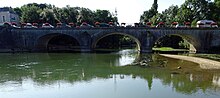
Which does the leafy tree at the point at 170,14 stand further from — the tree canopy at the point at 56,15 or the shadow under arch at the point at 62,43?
the shadow under arch at the point at 62,43

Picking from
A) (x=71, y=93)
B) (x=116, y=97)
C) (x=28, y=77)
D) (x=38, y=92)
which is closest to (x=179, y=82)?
(x=116, y=97)

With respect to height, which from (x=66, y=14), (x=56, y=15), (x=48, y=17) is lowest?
(x=48, y=17)

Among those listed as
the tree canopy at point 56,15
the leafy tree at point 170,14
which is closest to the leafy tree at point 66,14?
the tree canopy at point 56,15

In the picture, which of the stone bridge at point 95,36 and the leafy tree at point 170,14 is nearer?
the stone bridge at point 95,36

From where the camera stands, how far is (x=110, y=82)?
2528 cm

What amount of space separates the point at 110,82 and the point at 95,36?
89.8ft

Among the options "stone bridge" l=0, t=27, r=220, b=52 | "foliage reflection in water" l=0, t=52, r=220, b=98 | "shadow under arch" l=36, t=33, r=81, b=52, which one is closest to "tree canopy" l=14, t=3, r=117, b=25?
"shadow under arch" l=36, t=33, r=81, b=52

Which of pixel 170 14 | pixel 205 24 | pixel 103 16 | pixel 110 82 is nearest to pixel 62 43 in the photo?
pixel 103 16

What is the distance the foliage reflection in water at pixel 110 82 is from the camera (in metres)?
20.8

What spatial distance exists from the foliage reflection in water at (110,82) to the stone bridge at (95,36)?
16914 millimetres

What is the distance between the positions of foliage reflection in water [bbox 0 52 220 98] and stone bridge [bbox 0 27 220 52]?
16.9m

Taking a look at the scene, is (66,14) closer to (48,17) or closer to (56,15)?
(56,15)

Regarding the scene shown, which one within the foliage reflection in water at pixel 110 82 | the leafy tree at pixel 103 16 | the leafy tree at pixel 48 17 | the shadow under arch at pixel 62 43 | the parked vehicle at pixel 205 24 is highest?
the leafy tree at pixel 103 16

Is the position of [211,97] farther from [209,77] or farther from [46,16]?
[46,16]
